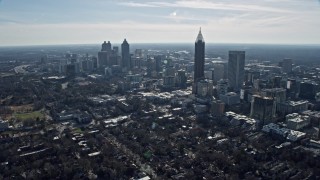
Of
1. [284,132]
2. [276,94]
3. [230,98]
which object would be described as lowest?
[284,132]

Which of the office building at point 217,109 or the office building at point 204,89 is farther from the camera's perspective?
the office building at point 204,89

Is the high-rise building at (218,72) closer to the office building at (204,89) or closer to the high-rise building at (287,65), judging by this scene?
the office building at (204,89)

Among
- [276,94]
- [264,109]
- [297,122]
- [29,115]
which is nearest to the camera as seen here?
[297,122]

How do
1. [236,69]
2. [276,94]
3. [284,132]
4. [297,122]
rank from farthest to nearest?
[236,69], [276,94], [297,122], [284,132]

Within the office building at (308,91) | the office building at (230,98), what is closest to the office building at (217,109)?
the office building at (230,98)

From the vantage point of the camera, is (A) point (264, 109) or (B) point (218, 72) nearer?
(A) point (264, 109)

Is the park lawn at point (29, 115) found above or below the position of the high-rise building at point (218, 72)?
below

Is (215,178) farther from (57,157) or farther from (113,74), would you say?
(113,74)

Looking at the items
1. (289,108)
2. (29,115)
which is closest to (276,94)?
(289,108)

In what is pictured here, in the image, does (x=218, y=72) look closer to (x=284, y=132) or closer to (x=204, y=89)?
(x=204, y=89)
